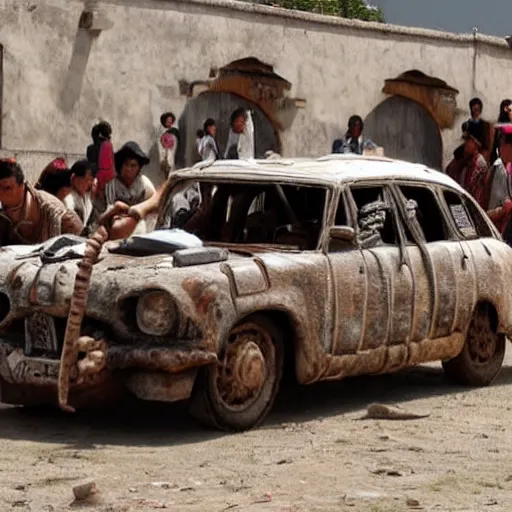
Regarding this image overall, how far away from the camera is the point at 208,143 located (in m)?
24.0

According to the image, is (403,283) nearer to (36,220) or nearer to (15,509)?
(36,220)

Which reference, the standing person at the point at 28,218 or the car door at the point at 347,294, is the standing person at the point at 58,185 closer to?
the standing person at the point at 28,218

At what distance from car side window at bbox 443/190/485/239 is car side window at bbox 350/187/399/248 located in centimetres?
77

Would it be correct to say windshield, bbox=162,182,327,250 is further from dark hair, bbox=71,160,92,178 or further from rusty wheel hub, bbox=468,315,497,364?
dark hair, bbox=71,160,92,178

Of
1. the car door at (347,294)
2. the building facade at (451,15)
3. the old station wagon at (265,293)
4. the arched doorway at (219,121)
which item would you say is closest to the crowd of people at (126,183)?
the arched doorway at (219,121)

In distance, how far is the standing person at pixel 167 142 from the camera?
24.0 m

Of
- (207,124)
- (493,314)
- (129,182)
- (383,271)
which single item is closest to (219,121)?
(207,124)

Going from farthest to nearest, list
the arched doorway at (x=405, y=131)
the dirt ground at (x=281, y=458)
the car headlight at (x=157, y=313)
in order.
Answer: the arched doorway at (x=405, y=131), the car headlight at (x=157, y=313), the dirt ground at (x=281, y=458)

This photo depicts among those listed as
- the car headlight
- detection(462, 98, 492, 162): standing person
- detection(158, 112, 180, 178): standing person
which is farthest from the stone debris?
detection(158, 112, 180, 178): standing person

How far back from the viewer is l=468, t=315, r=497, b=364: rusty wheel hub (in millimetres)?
11914

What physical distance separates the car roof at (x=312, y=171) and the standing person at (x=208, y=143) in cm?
1226

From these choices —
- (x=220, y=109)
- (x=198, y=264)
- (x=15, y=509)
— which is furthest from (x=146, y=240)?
(x=220, y=109)

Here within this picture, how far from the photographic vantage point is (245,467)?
8828 millimetres

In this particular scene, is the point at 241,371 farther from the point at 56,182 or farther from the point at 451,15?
the point at 451,15
